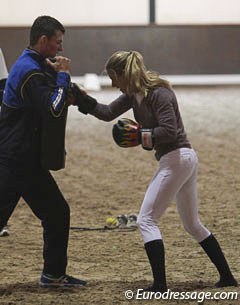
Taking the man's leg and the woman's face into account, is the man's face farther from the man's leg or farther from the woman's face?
the man's leg

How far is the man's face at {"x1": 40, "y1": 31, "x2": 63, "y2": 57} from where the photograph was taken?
185 inches

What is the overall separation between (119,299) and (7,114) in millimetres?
1275

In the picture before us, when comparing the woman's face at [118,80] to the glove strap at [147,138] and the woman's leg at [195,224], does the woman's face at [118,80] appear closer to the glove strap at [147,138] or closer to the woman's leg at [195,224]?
the glove strap at [147,138]

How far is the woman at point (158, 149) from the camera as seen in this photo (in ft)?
15.5

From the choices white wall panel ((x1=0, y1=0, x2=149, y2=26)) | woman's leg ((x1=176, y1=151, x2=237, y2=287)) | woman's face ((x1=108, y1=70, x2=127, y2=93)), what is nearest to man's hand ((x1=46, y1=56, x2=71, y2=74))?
woman's face ((x1=108, y1=70, x2=127, y2=93))

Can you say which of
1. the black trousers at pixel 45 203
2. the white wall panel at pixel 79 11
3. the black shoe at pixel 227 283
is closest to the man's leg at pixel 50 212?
the black trousers at pixel 45 203

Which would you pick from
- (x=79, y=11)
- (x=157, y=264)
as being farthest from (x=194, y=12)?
(x=157, y=264)

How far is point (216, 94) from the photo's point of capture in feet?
55.2

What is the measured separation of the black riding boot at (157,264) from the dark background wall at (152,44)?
14.5 meters

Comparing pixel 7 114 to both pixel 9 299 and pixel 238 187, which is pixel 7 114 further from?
pixel 238 187

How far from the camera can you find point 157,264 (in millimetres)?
4738

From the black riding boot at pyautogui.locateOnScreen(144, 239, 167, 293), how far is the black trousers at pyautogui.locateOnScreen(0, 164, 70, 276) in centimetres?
58

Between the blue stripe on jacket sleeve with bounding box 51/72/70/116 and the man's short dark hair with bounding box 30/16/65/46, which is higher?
the man's short dark hair with bounding box 30/16/65/46

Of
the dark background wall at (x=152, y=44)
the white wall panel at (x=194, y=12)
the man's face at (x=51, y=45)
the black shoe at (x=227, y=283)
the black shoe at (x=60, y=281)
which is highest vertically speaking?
the man's face at (x=51, y=45)
